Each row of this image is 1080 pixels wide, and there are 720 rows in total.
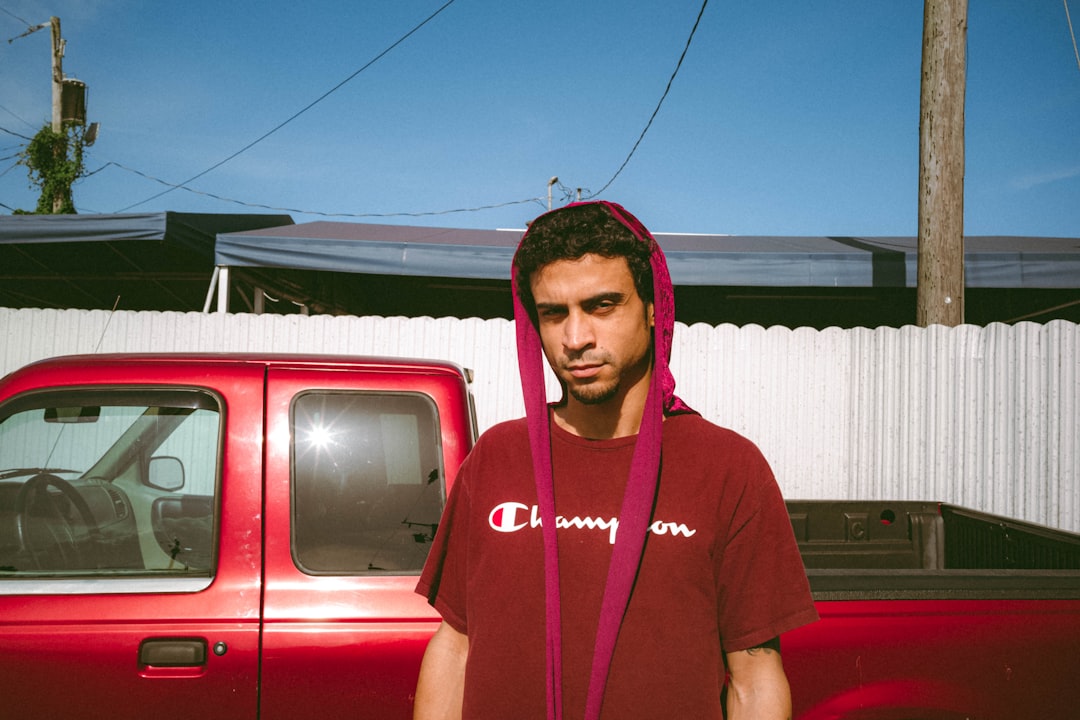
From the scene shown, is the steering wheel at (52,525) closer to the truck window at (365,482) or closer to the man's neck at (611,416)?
the truck window at (365,482)

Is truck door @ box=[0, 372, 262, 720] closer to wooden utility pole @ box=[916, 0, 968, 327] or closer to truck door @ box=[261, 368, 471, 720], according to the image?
truck door @ box=[261, 368, 471, 720]

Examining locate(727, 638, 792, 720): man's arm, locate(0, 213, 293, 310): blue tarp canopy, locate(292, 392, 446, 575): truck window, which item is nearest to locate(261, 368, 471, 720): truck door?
locate(292, 392, 446, 575): truck window

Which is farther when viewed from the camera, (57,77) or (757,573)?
(57,77)

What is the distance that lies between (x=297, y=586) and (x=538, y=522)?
1.04 m

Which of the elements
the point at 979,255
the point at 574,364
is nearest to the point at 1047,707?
the point at 574,364

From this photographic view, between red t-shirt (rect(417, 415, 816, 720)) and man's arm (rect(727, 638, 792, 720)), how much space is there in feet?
0.15

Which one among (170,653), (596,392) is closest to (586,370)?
(596,392)

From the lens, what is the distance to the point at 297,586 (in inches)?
78.1

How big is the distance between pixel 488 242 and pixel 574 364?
8.59 metres

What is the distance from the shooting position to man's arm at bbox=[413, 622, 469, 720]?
138 centimetres

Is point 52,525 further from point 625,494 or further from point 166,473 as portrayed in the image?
point 625,494

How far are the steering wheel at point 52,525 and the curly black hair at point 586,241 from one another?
5.41ft

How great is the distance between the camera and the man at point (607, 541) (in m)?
1.21

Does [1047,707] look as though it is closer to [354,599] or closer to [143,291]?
[354,599]
